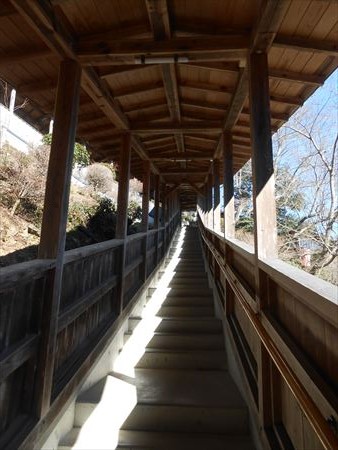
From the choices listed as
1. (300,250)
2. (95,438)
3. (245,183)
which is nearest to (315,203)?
(300,250)

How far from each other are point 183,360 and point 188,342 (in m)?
0.36

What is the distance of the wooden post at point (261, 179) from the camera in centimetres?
224

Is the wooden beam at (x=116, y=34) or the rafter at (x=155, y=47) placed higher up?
the wooden beam at (x=116, y=34)

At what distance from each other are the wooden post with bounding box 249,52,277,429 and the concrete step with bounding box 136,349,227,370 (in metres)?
1.56

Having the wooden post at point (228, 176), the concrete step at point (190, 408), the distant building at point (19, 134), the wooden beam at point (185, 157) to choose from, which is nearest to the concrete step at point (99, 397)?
the concrete step at point (190, 408)

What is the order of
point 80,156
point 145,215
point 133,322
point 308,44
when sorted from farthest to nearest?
point 80,156 → point 145,215 → point 133,322 → point 308,44

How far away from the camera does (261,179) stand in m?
2.44

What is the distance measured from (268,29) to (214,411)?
3511 millimetres

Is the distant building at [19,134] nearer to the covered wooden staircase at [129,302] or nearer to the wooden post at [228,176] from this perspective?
the covered wooden staircase at [129,302]

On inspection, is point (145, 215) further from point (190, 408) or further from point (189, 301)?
point (190, 408)

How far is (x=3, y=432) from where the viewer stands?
1.72m

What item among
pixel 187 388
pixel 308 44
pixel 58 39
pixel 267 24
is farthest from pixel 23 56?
pixel 187 388

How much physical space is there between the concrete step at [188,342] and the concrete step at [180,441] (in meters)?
1.37

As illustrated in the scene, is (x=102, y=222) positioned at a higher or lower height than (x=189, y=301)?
higher
